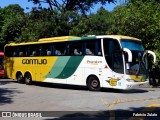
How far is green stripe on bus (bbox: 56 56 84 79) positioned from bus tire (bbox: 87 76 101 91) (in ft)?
3.72

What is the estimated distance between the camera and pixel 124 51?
60.0 ft

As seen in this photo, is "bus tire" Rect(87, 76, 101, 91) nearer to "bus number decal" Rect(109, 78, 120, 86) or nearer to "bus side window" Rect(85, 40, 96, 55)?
"bus number decal" Rect(109, 78, 120, 86)

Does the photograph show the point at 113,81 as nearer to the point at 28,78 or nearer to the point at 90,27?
the point at 28,78

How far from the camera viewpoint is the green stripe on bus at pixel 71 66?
20469 mm

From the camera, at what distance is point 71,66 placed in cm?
2089

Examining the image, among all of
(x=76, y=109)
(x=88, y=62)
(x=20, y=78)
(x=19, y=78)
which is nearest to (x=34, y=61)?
(x=20, y=78)

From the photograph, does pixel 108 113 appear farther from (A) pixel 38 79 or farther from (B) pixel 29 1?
(B) pixel 29 1

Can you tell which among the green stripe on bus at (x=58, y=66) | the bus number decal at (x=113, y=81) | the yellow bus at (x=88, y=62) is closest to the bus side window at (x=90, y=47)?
the yellow bus at (x=88, y=62)

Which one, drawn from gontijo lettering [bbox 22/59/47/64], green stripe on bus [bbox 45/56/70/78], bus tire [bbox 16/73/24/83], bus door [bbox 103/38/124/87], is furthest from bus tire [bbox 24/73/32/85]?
bus door [bbox 103/38/124/87]

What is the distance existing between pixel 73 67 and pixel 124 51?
12.1 ft

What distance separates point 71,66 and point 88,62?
4.47ft

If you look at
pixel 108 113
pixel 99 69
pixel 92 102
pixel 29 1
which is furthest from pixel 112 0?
pixel 108 113

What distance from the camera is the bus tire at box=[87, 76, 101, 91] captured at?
64.7ft

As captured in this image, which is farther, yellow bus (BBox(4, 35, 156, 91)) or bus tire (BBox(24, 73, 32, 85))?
bus tire (BBox(24, 73, 32, 85))
